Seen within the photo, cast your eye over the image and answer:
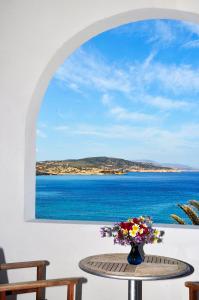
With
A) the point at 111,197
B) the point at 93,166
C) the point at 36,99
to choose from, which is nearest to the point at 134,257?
the point at 36,99

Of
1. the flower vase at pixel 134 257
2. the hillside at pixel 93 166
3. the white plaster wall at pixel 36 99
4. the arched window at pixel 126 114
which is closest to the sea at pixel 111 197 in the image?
the arched window at pixel 126 114

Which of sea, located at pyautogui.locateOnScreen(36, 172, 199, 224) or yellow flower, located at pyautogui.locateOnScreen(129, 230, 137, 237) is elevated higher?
yellow flower, located at pyautogui.locateOnScreen(129, 230, 137, 237)

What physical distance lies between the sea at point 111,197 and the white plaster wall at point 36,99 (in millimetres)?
26800

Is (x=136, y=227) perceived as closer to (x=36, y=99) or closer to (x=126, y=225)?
(x=126, y=225)

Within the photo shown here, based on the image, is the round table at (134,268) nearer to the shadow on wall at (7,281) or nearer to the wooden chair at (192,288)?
the wooden chair at (192,288)

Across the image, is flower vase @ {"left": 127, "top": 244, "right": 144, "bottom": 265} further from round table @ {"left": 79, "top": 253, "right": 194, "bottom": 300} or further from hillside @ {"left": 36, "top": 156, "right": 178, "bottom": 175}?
hillside @ {"left": 36, "top": 156, "right": 178, "bottom": 175}

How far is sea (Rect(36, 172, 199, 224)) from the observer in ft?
101

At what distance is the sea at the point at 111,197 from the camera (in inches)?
1213

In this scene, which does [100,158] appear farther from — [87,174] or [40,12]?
[40,12]

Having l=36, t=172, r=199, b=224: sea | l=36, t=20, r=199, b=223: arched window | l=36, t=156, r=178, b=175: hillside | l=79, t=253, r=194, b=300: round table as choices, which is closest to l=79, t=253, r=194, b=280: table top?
l=79, t=253, r=194, b=300: round table

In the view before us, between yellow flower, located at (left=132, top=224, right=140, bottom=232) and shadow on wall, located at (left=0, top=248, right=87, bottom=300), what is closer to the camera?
yellow flower, located at (left=132, top=224, right=140, bottom=232)

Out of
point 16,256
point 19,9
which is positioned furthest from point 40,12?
point 16,256

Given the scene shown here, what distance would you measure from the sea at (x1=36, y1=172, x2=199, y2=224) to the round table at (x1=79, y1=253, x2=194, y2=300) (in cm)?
2731

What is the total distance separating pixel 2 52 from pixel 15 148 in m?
0.79
